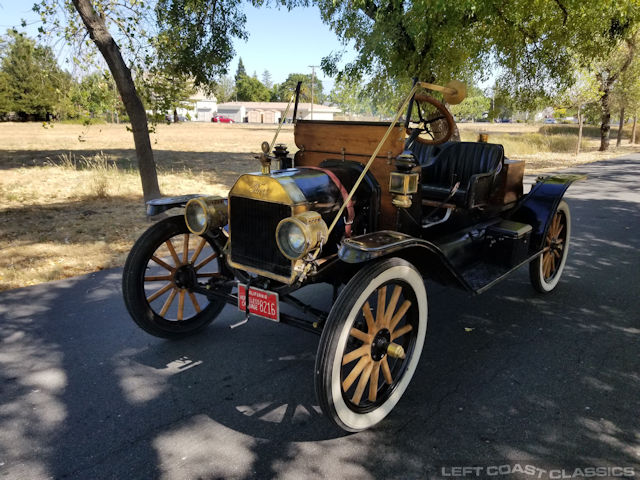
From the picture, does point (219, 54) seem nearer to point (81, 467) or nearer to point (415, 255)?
point (415, 255)

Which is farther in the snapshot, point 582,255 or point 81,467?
point 582,255

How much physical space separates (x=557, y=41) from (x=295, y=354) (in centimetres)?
970

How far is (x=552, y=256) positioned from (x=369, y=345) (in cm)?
284

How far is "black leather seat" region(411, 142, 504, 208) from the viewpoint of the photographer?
3.91m

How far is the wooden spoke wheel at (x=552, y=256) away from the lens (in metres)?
4.21

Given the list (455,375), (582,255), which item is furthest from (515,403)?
(582,255)

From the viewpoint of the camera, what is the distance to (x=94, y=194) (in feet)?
28.5

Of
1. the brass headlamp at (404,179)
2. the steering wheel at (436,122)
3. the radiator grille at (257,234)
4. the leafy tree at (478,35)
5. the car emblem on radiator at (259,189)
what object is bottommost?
the radiator grille at (257,234)

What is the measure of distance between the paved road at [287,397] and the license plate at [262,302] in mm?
494

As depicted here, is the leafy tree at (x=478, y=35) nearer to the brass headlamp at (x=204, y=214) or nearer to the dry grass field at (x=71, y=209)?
the dry grass field at (x=71, y=209)

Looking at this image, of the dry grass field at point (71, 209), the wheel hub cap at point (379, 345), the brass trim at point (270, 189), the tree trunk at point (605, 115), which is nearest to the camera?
the wheel hub cap at point (379, 345)

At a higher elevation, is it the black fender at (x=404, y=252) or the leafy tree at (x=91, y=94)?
the leafy tree at (x=91, y=94)

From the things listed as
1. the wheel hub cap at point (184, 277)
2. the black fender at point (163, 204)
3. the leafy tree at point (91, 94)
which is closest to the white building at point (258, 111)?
the leafy tree at point (91, 94)

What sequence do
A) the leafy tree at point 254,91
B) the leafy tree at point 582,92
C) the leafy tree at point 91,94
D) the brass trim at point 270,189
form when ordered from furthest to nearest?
the leafy tree at point 254,91, the leafy tree at point 582,92, the leafy tree at point 91,94, the brass trim at point 270,189
